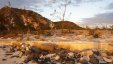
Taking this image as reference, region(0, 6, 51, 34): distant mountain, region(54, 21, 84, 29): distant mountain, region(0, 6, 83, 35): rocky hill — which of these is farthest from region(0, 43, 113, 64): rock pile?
region(54, 21, 84, 29): distant mountain

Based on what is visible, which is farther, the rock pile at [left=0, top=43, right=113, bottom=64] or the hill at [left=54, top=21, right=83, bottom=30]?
the hill at [left=54, top=21, right=83, bottom=30]

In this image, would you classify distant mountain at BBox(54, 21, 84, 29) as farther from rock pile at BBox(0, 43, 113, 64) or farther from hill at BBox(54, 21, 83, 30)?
rock pile at BBox(0, 43, 113, 64)

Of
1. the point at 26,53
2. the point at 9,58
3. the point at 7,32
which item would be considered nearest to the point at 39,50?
the point at 26,53

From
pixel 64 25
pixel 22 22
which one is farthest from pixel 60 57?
pixel 64 25

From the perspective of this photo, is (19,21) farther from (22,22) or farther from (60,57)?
(60,57)

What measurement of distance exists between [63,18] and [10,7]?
3.33 meters

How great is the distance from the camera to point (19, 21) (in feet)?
47.8

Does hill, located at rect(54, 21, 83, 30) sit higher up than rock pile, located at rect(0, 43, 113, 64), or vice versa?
hill, located at rect(54, 21, 83, 30)

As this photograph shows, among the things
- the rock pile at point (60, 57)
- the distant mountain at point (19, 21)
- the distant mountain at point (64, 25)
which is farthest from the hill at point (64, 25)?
the rock pile at point (60, 57)

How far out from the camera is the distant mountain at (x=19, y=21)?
14.4 m

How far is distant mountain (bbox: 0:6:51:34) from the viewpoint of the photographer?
1437 cm

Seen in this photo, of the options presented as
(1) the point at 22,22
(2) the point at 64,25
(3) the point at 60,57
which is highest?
(1) the point at 22,22

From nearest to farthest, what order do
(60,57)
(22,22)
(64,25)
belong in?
1. (60,57)
2. (22,22)
3. (64,25)

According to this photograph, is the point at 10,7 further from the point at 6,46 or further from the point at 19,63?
the point at 19,63
